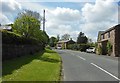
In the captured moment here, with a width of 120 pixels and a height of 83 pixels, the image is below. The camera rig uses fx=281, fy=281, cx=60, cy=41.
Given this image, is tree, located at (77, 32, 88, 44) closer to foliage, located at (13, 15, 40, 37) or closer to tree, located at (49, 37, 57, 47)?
tree, located at (49, 37, 57, 47)

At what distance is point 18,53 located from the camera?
30.4 meters

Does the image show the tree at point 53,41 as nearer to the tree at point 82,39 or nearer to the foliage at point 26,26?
the tree at point 82,39

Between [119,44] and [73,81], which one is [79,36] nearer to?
[119,44]

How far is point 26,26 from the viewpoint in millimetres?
57625

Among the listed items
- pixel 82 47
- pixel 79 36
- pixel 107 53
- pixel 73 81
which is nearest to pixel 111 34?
pixel 107 53

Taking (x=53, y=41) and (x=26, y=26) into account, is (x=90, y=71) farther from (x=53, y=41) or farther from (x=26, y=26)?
(x=53, y=41)

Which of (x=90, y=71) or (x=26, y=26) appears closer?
(x=90, y=71)

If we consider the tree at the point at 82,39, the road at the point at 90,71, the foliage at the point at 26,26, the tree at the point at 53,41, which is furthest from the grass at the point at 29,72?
the tree at the point at 53,41

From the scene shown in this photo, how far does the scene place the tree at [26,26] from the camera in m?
57.1

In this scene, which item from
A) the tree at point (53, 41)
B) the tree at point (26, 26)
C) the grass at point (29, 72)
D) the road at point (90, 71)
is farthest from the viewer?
the tree at point (53, 41)

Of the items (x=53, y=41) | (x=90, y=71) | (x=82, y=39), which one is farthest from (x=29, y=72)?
(x=53, y=41)

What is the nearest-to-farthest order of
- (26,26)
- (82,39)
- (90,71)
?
(90,71) → (26,26) → (82,39)

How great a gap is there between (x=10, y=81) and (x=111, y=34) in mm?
50974

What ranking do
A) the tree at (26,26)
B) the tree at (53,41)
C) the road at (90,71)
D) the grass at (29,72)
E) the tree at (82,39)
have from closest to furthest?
the grass at (29,72), the road at (90,71), the tree at (26,26), the tree at (82,39), the tree at (53,41)
